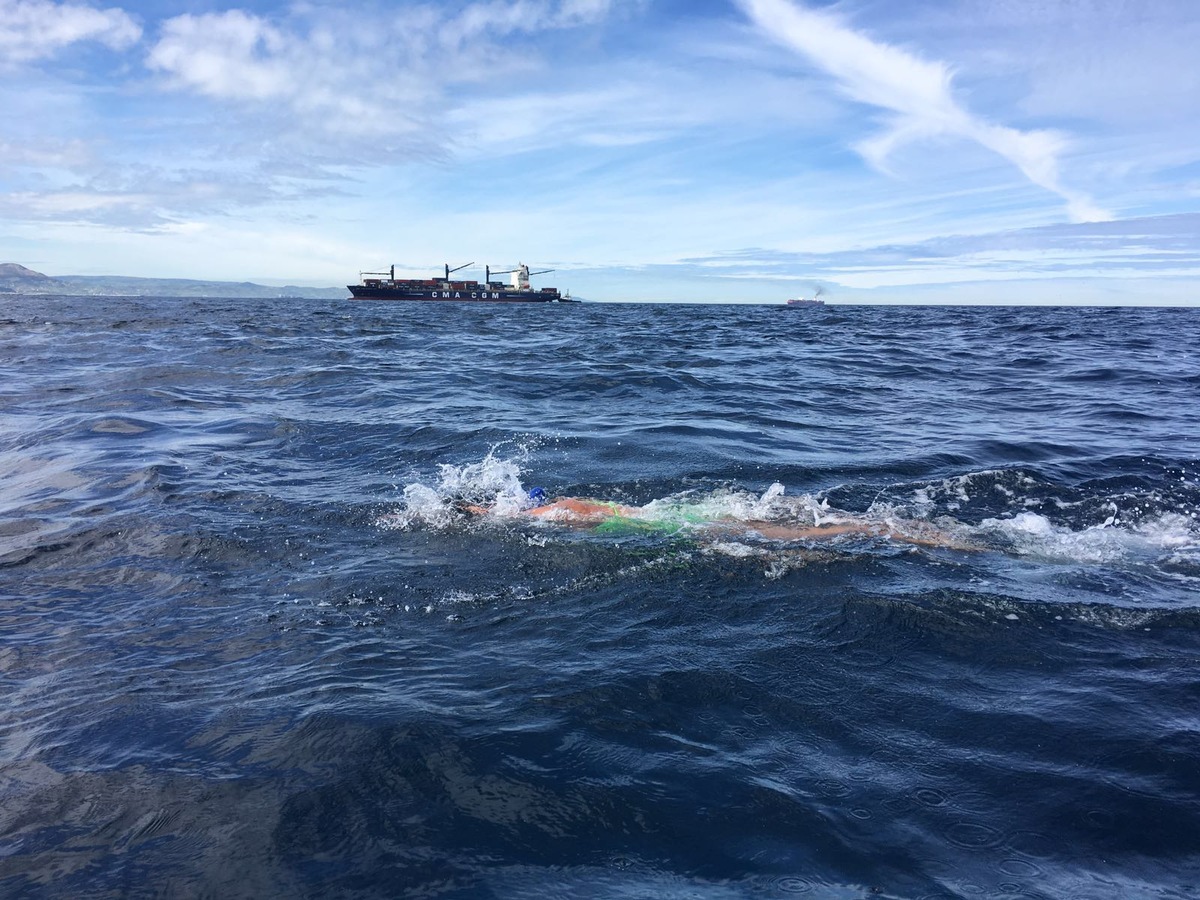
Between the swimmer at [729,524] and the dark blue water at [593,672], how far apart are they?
0.15 metres

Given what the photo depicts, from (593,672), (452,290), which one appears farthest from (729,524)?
(452,290)

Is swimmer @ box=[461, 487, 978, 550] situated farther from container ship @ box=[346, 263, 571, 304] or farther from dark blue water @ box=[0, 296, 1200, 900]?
container ship @ box=[346, 263, 571, 304]

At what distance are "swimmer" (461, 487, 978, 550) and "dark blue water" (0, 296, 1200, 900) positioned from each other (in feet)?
0.49

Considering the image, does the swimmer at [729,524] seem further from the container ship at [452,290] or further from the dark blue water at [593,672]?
the container ship at [452,290]

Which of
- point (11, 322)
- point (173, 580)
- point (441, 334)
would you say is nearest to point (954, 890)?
point (173, 580)

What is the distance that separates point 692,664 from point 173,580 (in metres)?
4.79

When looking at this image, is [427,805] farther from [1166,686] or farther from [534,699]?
[1166,686]

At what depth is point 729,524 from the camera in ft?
25.9

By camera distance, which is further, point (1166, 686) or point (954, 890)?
point (1166, 686)

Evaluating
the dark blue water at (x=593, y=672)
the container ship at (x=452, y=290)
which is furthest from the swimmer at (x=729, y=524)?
the container ship at (x=452, y=290)

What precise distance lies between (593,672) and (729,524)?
3474 millimetres

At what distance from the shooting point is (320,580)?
6.42 meters

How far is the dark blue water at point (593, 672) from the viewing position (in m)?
3.33

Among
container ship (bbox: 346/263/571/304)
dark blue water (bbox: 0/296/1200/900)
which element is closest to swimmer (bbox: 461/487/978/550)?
dark blue water (bbox: 0/296/1200/900)
